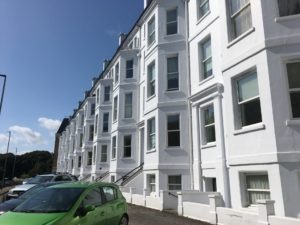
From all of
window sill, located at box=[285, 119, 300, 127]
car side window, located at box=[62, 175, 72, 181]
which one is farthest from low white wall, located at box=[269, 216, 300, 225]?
car side window, located at box=[62, 175, 72, 181]

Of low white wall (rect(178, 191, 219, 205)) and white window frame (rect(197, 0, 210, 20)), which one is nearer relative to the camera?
low white wall (rect(178, 191, 219, 205))

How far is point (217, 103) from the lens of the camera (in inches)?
530

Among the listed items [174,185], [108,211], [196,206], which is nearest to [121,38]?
[174,185]

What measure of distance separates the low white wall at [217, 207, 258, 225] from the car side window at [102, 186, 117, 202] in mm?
4049

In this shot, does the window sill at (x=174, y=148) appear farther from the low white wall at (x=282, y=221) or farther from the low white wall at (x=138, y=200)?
the low white wall at (x=282, y=221)

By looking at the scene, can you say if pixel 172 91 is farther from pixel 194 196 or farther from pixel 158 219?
pixel 158 219

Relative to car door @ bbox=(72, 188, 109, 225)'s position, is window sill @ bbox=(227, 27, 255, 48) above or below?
above

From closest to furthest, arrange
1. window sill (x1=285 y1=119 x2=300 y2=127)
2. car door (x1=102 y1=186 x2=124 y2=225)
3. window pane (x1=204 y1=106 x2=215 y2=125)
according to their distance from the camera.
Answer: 1. car door (x1=102 y1=186 x2=124 y2=225)
2. window sill (x1=285 y1=119 x2=300 y2=127)
3. window pane (x1=204 y1=106 x2=215 y2=125)

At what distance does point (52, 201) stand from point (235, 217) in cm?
595

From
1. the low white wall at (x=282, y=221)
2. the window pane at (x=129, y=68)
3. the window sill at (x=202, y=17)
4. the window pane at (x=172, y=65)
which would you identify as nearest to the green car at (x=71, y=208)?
the low white wall at (x=282, y=221)

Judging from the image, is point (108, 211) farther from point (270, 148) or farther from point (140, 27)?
point (140, 27)

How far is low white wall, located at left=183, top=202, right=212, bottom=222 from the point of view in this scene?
1118cm

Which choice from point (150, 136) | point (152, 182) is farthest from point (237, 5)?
point (152, 182)

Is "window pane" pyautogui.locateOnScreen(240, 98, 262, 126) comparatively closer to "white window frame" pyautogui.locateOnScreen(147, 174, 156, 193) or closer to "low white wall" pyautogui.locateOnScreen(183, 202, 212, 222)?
"low white wall" pyautogui.locateOnScreen(183, 202, 212, 222)
